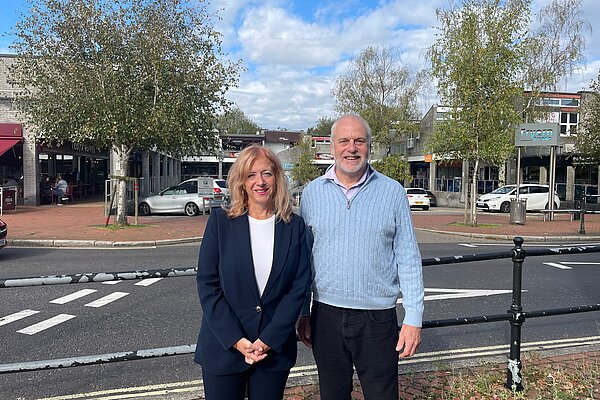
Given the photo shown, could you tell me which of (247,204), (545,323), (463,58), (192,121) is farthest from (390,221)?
(463,58)

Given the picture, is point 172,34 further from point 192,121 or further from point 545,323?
point 545,323

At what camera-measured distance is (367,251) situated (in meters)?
2.53

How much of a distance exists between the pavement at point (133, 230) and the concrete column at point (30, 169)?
1821 millimetres

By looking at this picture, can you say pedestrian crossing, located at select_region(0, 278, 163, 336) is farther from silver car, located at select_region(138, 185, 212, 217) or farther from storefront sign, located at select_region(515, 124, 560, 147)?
storefront sign, located at select_region(515, 124, 560, 147)

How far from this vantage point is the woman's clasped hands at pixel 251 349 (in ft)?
7.55

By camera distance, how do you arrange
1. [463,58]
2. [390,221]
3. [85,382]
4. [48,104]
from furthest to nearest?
[463,58] → [48,104] → [85,382] → [390,221]

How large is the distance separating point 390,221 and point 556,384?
230cm

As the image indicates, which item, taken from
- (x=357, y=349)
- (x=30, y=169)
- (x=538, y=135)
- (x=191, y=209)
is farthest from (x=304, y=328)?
(x=30, y=169)

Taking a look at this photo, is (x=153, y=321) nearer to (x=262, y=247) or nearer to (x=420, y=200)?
(x=262, y=247)

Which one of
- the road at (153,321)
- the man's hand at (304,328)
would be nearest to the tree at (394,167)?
the road at (153,321)

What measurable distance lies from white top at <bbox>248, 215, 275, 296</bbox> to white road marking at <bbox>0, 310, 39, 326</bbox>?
4.88m

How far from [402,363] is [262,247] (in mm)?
2676

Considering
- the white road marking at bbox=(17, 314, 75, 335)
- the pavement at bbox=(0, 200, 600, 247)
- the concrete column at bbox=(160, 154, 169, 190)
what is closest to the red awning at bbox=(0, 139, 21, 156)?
the pavement at bbox=(0, 200, 600, 247)

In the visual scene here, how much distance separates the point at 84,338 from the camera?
535 centimetres
